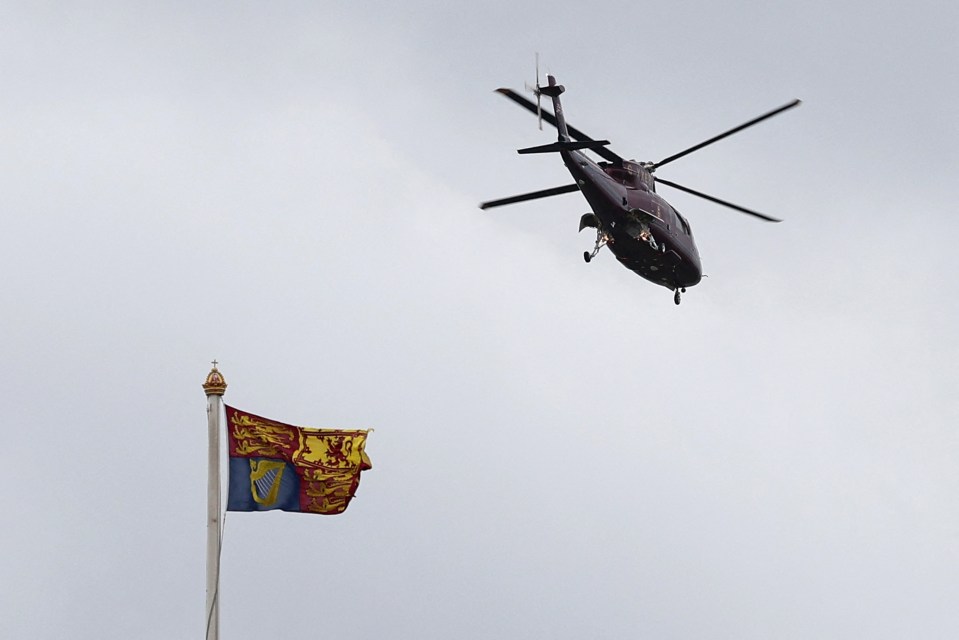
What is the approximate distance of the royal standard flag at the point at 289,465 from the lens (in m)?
38.7

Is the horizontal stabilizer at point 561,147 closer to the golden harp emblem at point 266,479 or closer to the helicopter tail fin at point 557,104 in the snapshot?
the helicopter tail fin at point 557,104

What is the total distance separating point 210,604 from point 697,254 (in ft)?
150

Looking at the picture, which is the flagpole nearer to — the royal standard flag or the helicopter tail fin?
the royal standard flag

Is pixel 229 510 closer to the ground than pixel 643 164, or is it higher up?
closer to the ground

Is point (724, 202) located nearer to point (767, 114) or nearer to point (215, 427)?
point (767, 114)

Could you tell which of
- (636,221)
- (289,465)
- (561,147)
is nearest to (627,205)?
(636,221)

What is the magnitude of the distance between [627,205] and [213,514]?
3749 centimetres

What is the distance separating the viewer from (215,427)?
35969mm

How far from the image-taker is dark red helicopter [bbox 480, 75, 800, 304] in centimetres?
6956

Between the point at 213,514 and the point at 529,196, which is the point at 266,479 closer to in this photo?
the point at 213,514

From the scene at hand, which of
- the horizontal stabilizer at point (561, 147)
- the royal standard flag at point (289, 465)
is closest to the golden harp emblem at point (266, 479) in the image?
the royal standard flag at point (289, 465)

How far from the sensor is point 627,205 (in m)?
Result: 70.9

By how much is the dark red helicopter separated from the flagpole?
31.9m

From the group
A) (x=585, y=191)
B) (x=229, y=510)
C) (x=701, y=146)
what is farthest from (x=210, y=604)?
(x=701, y=146)
